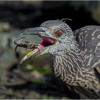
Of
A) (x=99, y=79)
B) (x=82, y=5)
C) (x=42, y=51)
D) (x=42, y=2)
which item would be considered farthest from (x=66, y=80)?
(x=42, y=2)

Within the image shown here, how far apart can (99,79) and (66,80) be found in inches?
22.5

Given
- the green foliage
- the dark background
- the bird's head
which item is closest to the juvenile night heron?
the bird's head

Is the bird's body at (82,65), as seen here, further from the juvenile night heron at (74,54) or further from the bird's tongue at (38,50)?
the bird's tongue at (38,50)

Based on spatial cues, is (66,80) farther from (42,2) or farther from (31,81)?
(42,2)

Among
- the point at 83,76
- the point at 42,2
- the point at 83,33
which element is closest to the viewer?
the point at 83,76

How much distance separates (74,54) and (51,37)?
0.62 metres

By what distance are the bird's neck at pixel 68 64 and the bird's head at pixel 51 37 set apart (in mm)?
169

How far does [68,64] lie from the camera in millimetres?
3338

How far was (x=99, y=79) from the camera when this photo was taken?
11.4 ft

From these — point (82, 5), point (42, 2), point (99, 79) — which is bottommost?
point (99, 79)

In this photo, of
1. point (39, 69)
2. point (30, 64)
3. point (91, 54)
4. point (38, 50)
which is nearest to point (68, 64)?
point (91, 54)

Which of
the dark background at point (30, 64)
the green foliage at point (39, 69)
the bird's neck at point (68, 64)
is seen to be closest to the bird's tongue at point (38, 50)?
the bird's neck at point (68, 64)

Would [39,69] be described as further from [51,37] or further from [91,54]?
[51,37]

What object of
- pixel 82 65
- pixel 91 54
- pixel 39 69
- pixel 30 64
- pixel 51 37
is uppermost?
pixel 51 37
